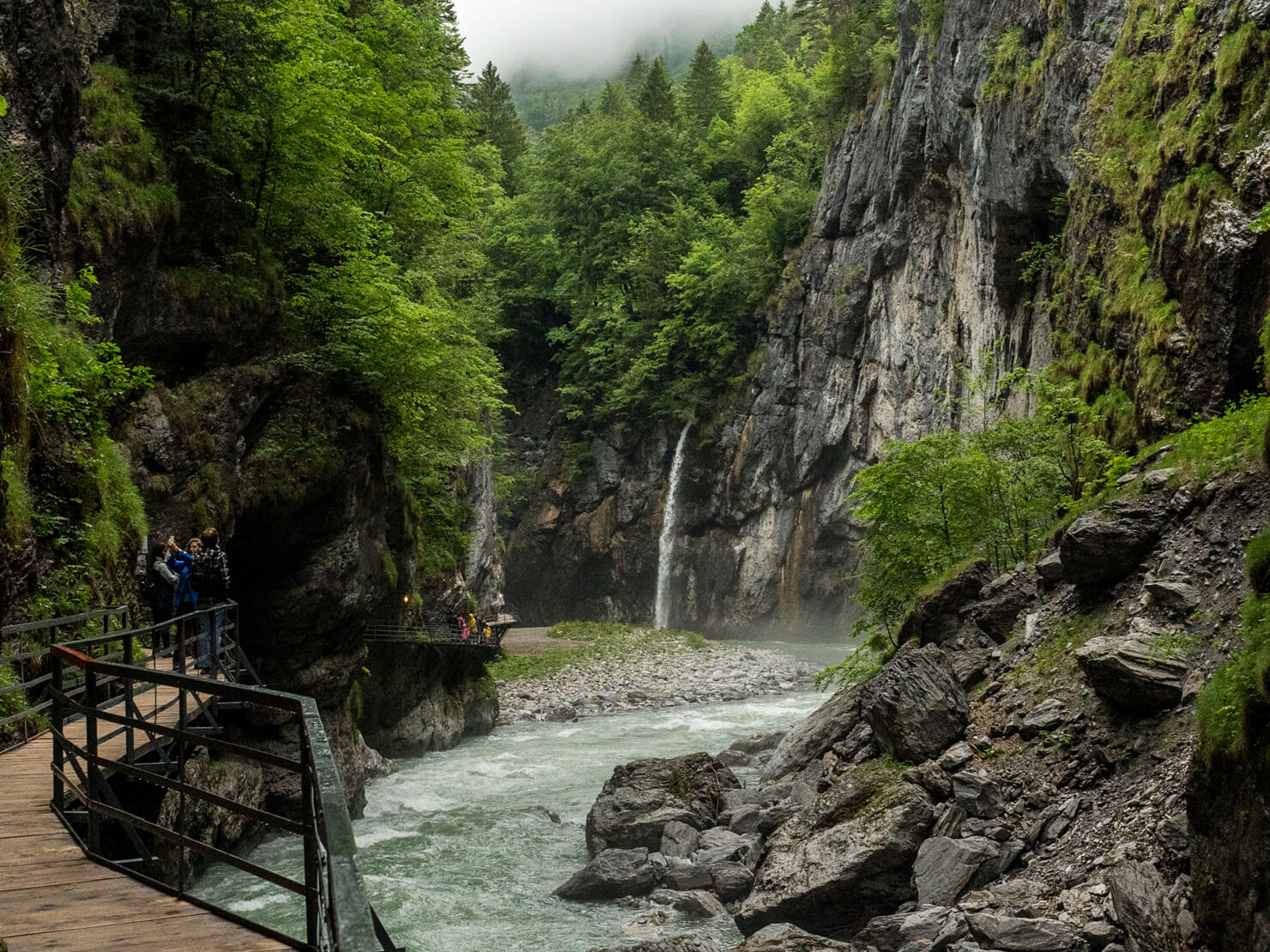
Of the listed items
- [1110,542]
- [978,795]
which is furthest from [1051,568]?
[978,795]

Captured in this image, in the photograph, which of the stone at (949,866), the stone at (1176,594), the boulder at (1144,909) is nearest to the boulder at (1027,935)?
the boulder at (1144,909)

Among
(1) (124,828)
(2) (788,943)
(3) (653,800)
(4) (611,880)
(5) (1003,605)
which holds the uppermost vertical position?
(5) (1003,605)

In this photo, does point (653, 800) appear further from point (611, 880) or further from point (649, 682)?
point (649, 682)

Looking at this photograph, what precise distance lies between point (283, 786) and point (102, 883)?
425 inches

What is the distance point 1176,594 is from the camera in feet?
31.7

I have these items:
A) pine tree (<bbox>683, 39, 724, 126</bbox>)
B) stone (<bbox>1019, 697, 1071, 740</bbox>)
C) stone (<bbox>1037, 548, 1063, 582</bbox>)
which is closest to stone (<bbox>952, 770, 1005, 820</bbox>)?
stone (<bbox>1019, 697, 1071, 740</bbox>)

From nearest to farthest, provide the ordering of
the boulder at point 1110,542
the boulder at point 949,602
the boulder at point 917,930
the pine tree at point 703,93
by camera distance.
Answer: the boulder at point 917,930 < the boulder at point 1110,542 < the boulder at point 949,602 < the pine tree at point 703,93

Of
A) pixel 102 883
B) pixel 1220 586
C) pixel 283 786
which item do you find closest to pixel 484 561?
pixel 283 786

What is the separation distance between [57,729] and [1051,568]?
11171 mm

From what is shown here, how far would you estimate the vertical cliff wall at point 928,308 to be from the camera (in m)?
13.5

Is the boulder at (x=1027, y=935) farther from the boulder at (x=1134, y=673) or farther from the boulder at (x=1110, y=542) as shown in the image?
the boulder at (x=1110, y=542)

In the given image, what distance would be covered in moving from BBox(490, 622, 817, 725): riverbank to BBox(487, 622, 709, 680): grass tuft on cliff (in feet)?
0.11

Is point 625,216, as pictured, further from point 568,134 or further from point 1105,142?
point 1105,142

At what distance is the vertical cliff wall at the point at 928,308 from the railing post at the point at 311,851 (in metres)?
12.5
